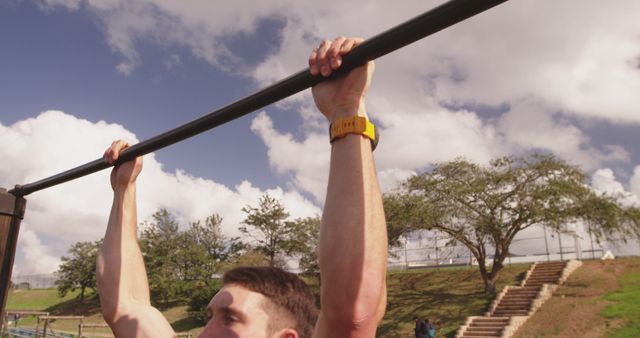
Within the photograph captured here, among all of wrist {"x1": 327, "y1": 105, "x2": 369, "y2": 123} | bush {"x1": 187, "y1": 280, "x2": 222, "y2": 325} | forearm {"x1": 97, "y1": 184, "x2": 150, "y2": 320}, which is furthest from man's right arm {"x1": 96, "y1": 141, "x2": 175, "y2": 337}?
bush {"x1": 187, "y1": 280, "x2": 222, "y2": 325}

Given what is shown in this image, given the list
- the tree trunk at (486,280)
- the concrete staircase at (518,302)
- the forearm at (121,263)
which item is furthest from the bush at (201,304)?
Answer: the forearm at (121,263)

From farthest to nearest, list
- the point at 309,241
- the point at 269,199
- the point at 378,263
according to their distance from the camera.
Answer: the point at 269,199 < the point at 309,241 < the point at 378,263

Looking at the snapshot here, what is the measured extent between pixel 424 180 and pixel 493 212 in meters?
4.02

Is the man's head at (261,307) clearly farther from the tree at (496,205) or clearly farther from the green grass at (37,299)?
the green grass at (37,299)

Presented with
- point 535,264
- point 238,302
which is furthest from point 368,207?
point 535,264

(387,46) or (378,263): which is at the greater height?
(387,46)

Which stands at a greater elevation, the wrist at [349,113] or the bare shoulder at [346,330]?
the wrist at [349,113]

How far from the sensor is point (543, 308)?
956 inches

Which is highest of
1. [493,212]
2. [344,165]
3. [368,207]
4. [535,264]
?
[493,212]

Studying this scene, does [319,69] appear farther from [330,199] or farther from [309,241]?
[309,241]

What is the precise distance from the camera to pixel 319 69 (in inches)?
59.9

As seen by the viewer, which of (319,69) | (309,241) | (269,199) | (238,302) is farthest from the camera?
(269,199)

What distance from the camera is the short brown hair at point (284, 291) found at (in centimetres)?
197

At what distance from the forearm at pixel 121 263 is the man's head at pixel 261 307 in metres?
0.82
